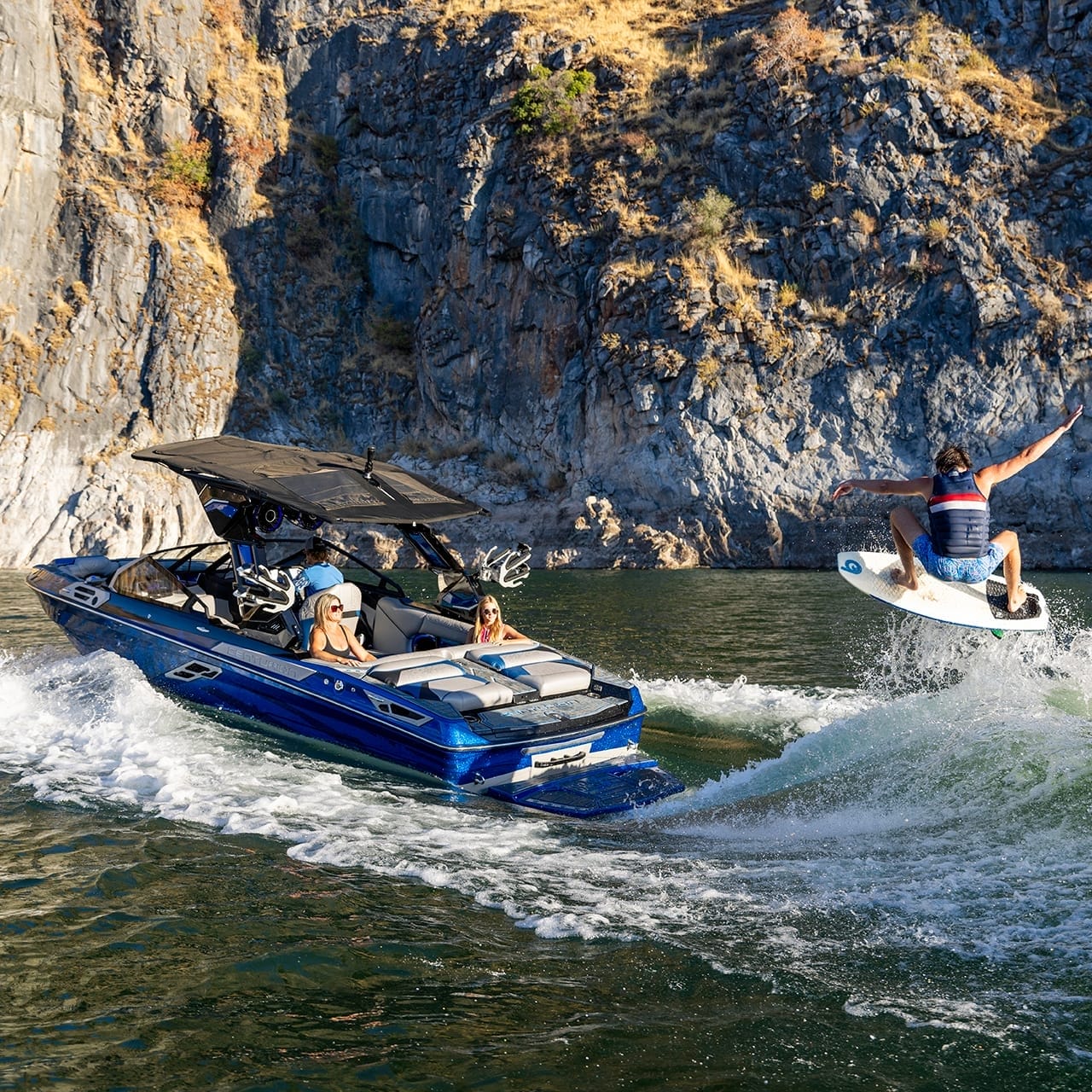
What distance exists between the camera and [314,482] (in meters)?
12.3

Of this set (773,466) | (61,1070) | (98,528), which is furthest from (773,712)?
(98,528)

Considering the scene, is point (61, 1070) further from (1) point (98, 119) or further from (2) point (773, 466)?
(1) point (98, 119)

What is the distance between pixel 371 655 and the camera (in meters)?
11.4

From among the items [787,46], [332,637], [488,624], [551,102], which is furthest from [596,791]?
[551,102]

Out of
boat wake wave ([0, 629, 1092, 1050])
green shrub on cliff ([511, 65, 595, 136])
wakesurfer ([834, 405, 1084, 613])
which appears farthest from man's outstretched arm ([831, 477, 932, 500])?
green shrub on cliff ([511, 65, 595, 136])

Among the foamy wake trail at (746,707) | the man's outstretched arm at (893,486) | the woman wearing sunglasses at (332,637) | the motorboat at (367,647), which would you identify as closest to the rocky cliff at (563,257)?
the foamy wake trail at (746,707)

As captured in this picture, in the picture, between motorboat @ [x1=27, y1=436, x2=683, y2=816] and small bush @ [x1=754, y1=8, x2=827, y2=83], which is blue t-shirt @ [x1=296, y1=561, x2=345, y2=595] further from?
small bush @ [x1=754, y1=8, x2=827, y2=83]

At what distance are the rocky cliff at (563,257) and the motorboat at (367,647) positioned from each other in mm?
22799

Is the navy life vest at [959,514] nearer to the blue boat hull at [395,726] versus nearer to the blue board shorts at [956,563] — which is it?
the blue board shorts at [956,563]

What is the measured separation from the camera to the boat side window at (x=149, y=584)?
12883mm

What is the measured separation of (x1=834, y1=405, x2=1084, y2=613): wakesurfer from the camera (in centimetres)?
1066

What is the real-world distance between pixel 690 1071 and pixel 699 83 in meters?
43.9

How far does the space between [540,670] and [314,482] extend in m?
3.26

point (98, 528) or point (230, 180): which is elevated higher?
point (230, 180)
